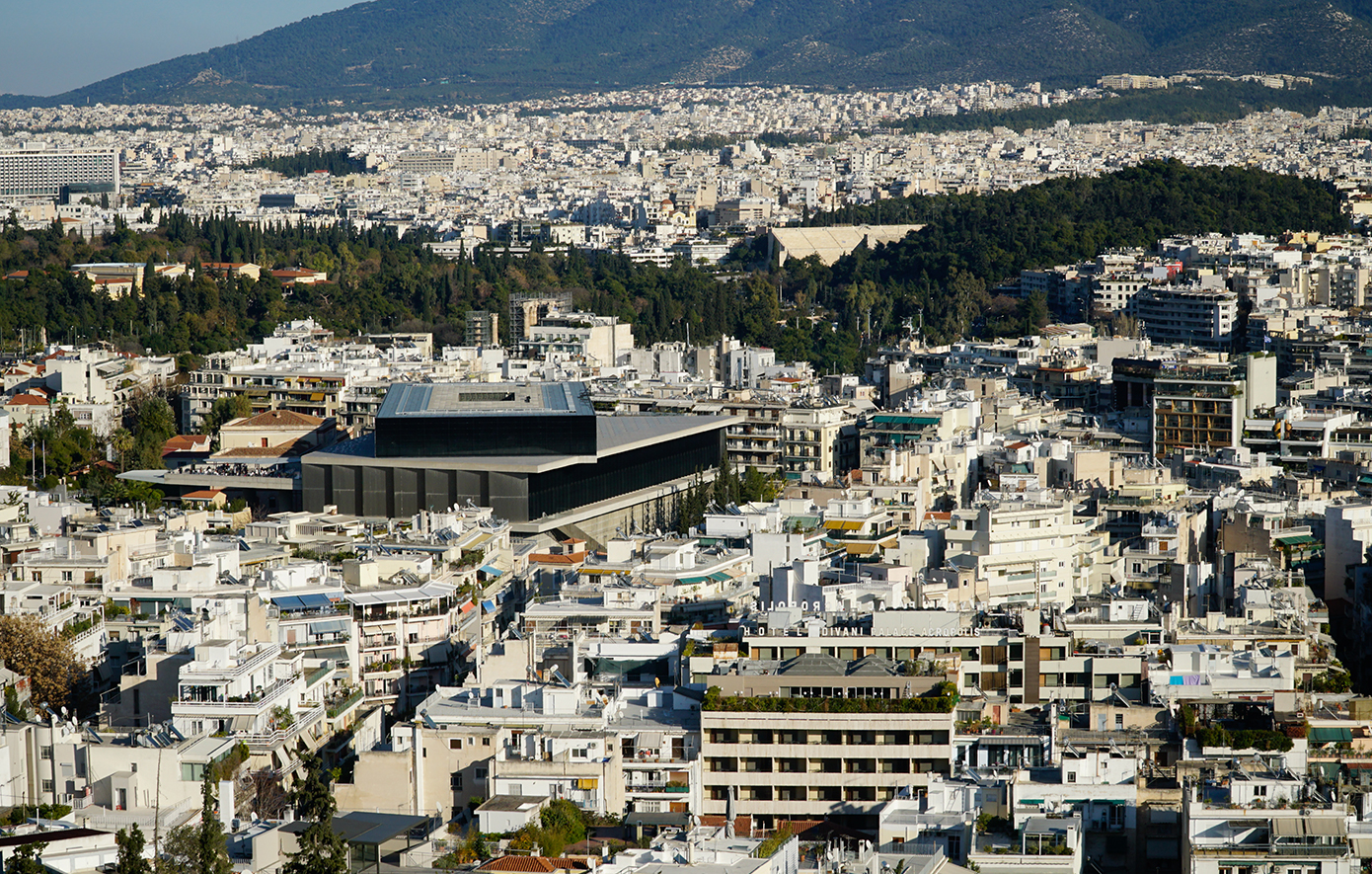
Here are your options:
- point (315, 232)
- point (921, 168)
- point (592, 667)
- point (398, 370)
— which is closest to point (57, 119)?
point (921, 168)

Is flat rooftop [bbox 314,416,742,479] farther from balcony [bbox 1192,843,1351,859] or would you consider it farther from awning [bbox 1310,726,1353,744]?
balcony [bbox 1192,843,1351,859]

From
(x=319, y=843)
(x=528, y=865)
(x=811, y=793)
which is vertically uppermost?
(x=319, y=843)

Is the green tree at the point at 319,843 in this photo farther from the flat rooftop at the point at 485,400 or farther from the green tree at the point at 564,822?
the flat rooftop at the point at 485,400

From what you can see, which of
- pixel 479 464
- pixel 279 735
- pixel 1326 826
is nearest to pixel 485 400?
pixel 479 464

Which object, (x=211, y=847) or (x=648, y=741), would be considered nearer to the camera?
(x=211, y=847)

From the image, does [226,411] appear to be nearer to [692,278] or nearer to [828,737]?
[828,737]

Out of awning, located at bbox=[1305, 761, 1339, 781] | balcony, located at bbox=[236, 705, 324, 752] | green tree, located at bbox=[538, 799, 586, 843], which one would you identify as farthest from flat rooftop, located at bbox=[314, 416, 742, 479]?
awning, located at bbox=[1305, 761, 1339, 781]
